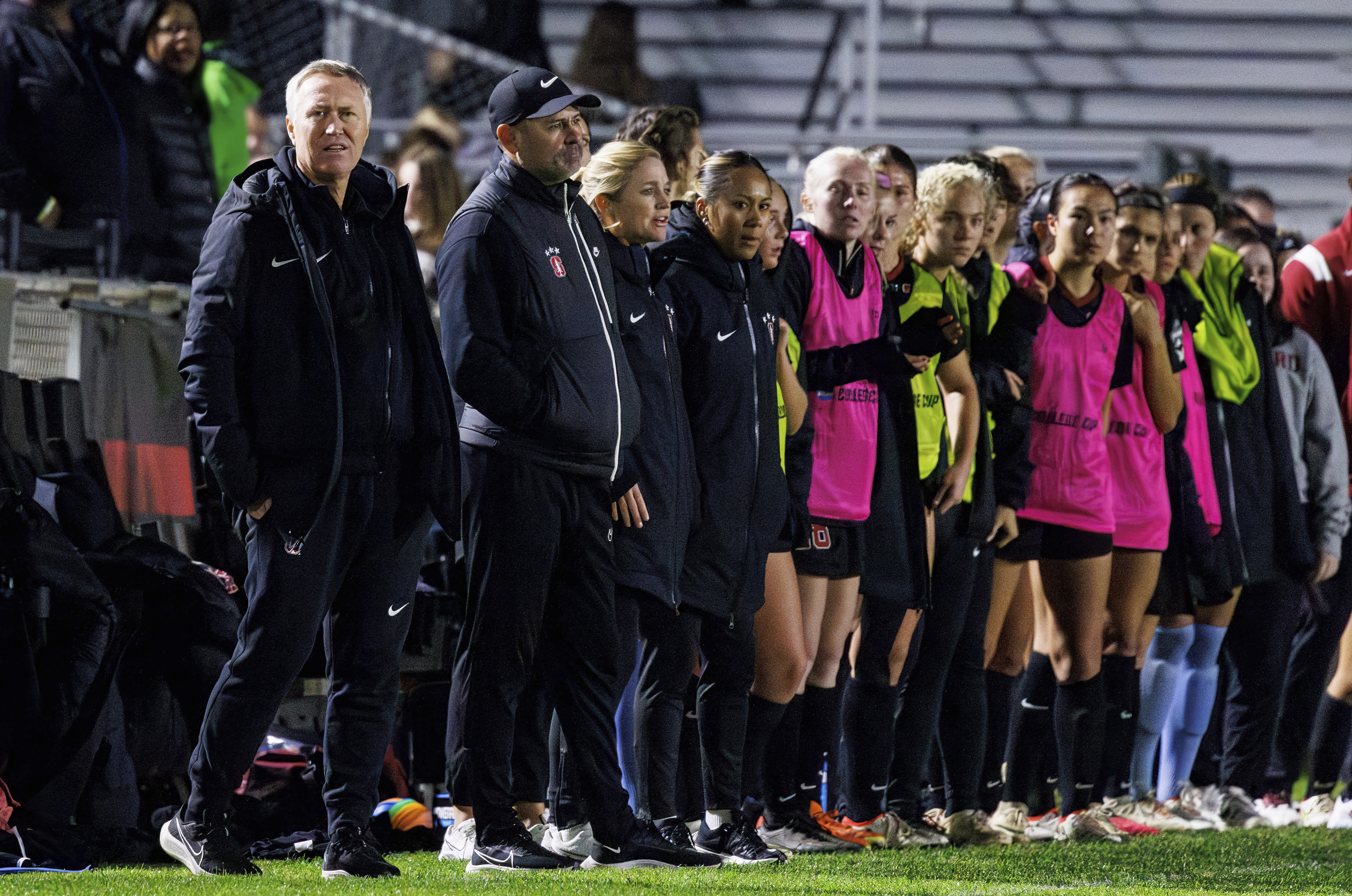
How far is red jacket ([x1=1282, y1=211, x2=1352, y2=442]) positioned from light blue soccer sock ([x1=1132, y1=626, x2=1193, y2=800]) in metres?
1.34

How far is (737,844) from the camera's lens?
450 centimetres

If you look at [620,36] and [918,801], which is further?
[620,36]

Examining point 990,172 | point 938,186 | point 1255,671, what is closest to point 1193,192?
point 990,172

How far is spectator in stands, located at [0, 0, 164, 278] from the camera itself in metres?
5.75

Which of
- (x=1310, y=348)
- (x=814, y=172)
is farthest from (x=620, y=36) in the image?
(x=814, y=172)

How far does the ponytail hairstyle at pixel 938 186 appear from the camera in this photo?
5.34 meters

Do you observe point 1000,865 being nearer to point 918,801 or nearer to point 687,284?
point 918,801

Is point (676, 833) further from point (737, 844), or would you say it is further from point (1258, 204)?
point (1258, 204)

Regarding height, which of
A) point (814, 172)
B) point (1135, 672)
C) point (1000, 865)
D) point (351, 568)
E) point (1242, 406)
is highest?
point (814, 172)

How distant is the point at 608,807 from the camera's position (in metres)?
4.00

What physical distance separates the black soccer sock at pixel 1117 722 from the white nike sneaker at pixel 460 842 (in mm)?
2075

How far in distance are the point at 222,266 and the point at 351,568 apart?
67 centimetres

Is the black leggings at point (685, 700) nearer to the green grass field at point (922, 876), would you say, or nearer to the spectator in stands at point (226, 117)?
the green grass field at point (922, 876)

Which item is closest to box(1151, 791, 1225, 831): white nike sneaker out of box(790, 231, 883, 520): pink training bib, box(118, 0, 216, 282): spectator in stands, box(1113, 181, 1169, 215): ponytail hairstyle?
box(790, 231, 883, 520): pink training bib
